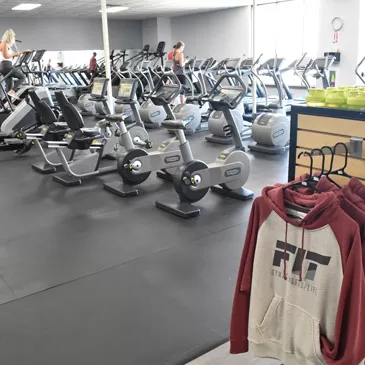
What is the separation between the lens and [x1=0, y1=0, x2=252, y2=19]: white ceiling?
12742 mm

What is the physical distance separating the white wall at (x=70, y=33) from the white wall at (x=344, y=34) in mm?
10055

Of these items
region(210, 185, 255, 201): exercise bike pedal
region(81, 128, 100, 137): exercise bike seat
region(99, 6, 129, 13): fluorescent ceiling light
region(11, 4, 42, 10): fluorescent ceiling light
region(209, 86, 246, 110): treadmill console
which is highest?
region(99, 6, 129, 13): fluorescent ceiling light

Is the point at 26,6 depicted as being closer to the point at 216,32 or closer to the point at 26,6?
the point at 26,6

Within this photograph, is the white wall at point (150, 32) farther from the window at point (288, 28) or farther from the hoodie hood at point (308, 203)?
the hoodie hood at point (308, 203)

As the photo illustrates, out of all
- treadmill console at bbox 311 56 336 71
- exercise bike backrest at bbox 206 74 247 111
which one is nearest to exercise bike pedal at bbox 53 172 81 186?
exercise bike backrest at bbox 206 74 247 111

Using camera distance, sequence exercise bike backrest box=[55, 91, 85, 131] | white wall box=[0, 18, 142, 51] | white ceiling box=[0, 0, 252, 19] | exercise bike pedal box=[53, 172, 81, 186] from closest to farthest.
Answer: exercise bike backrest box=[55, 91, 85, 131] → exercise bike pedal box=[53, 172, 81, 186] → white ceiling box=[0, 0, 252, 19] → white wall box=[0, 18, 142, 51]

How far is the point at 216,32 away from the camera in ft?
→ 52.2

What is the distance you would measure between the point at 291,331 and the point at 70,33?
57.1 feet

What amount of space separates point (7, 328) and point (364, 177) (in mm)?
2142

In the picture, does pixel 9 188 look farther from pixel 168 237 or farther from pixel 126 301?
pixel 126 301

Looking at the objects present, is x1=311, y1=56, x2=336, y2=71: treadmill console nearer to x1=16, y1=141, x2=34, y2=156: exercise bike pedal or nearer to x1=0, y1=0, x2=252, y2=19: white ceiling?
x1=16, y1=141, x2=34, y2=156: exercise bike pedal

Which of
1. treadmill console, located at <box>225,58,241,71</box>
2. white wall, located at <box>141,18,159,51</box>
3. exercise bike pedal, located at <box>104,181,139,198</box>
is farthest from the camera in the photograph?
white wall, located at <box>141,18,159,51</box>

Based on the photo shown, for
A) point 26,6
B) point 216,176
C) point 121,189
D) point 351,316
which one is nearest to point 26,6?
point 26,6

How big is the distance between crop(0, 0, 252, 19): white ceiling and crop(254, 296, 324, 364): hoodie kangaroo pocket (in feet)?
40.6
